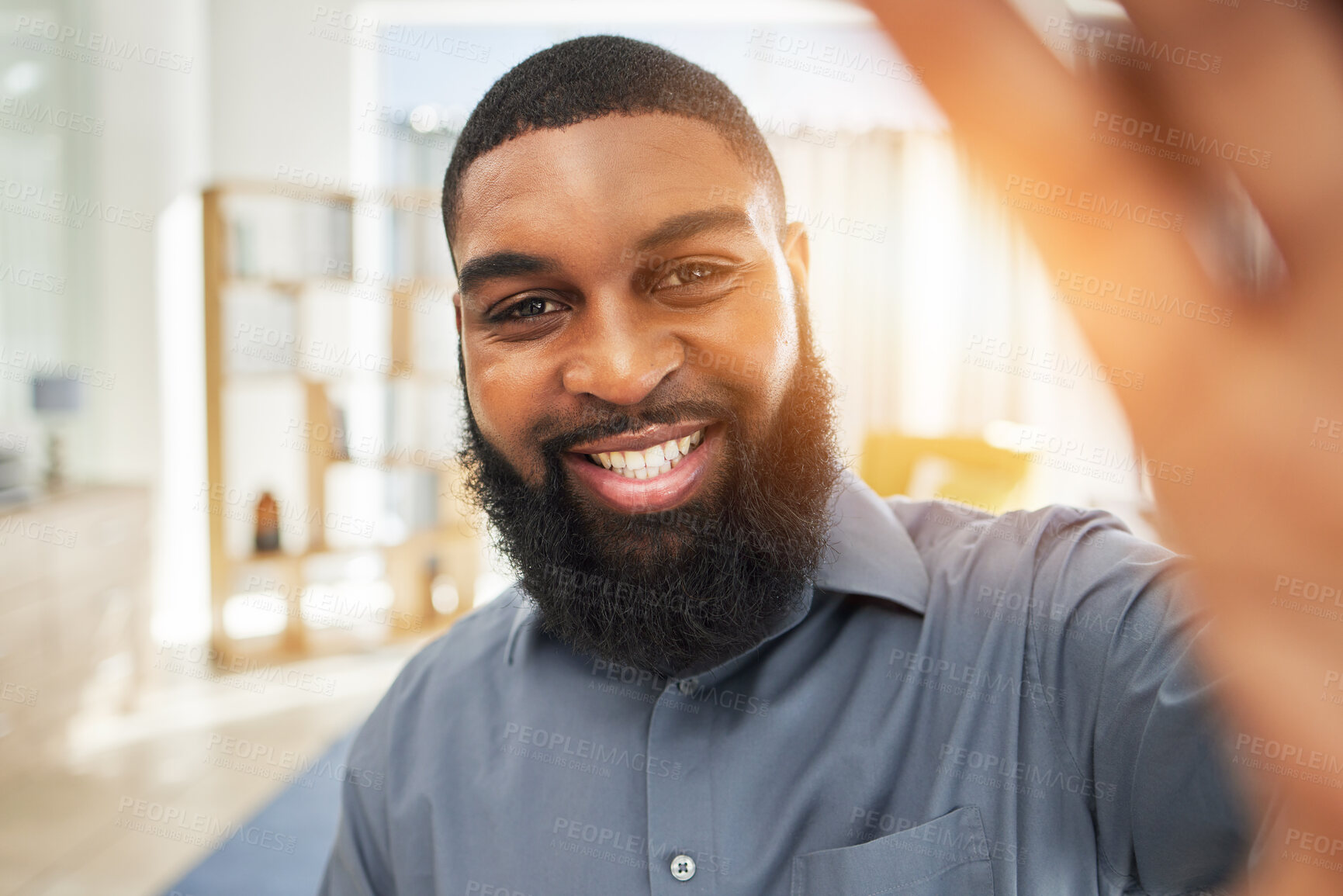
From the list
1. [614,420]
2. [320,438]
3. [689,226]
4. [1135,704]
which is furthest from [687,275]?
[320,438]

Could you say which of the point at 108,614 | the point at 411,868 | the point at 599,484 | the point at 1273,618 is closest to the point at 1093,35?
the point at 1273,618

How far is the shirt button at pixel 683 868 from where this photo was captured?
0.78 m

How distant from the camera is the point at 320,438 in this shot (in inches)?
156

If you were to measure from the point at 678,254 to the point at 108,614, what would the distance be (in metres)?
3.22

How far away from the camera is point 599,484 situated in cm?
89

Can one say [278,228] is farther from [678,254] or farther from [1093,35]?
[1093,35]

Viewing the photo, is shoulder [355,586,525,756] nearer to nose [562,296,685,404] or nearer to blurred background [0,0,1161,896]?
nose [562,296,685,404]

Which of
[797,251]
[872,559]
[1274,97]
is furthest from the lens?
[797,251]

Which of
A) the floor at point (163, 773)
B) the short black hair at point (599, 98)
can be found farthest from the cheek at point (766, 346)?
the floor at point (163, 773)

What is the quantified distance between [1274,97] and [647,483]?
25.2 inches

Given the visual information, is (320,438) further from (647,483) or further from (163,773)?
(647,483)

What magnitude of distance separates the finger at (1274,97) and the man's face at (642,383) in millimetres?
556

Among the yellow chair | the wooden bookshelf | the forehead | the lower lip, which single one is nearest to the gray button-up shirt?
the lower lip

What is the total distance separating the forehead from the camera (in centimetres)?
81
